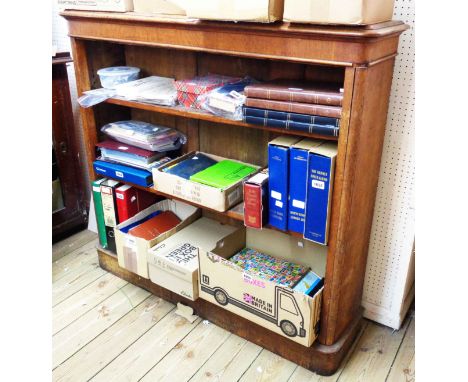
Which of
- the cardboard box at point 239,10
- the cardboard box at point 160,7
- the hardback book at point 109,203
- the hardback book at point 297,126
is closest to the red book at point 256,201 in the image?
the hardback book at point 297,126

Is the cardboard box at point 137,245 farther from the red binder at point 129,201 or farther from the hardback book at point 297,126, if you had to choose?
the hardback book at point 297,126

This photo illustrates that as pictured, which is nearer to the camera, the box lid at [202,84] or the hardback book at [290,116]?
the hardback book at [290,116]

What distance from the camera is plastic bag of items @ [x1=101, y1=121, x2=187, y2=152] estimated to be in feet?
6.49

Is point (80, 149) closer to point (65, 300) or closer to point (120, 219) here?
point (120, 219)

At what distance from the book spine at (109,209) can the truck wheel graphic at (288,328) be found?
102cm

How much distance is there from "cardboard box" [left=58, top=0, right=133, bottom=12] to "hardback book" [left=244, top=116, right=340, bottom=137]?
70 cm

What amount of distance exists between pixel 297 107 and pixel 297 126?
0.21 feet

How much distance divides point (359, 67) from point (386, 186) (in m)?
0.67

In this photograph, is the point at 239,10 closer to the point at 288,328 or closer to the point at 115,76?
the point at 115,76

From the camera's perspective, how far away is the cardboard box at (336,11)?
1.14 metres

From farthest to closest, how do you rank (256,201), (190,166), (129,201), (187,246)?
(129,201) → (187,246) → (190,166) → (256,201)

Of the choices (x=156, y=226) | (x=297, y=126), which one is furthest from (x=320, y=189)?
(x=156, y=226)

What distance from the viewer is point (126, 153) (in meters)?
2.04

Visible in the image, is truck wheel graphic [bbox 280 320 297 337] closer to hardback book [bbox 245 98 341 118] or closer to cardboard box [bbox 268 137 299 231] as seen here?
cardboard box [bbox 268 137 299 231]
